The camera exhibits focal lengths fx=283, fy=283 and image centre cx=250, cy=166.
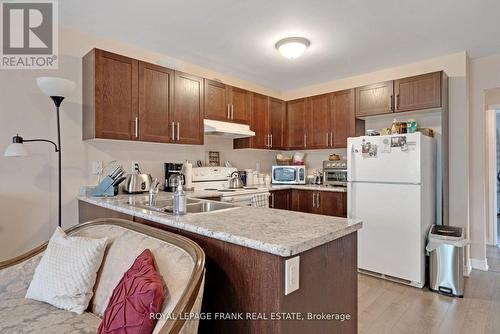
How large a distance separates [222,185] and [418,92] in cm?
261

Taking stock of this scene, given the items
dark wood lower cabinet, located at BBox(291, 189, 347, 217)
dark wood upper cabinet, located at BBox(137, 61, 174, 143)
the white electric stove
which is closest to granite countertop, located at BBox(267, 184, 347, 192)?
dark wood lower cabinet, located at BBox(291, 189, 347, 217)

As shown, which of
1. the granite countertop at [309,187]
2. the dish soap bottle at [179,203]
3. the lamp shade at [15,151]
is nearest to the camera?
the dish soap bottle at [179,203]

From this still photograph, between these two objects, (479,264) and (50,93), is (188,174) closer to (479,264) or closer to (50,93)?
(50,93)

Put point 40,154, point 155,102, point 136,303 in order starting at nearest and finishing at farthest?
point 136,303
point 40,154
point 155,102

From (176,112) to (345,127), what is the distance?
7.36 ft

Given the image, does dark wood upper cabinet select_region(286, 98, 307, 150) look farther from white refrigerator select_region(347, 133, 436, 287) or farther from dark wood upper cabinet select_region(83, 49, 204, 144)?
dark wood upper cabinet select_region(83, 49, 204, 144)

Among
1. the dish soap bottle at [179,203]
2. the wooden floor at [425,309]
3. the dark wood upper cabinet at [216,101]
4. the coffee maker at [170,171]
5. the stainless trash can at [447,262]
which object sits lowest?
the wooden floor at [425,309]

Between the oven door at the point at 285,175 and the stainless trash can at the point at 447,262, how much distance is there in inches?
72.9

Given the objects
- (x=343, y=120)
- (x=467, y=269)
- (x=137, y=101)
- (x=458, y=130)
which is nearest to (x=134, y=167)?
(x=137, y=101)

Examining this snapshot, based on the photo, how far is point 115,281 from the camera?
1.38 meters

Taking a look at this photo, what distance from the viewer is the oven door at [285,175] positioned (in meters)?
4.18

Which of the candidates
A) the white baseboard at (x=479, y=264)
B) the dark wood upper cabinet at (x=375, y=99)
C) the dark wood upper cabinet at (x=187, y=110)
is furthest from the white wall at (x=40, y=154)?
the white baseboard at (x=479, y=264)

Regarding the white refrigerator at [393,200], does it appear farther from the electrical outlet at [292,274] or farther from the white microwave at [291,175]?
the electrical outlet at [292,274]

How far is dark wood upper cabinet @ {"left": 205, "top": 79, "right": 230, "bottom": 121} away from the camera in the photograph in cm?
344
